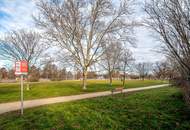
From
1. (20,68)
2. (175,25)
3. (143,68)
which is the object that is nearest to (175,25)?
(175,25)

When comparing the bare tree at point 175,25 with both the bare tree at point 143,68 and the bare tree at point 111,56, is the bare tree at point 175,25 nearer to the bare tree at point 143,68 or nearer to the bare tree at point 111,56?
the bare tree at point 111,56

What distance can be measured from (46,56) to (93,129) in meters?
19.8

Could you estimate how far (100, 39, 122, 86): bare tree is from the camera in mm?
24341

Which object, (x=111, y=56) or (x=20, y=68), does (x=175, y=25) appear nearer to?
(x=20, y=68)

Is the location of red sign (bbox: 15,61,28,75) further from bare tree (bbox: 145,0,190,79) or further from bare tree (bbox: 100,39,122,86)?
bare tree (bbox: 100,39,122,86)

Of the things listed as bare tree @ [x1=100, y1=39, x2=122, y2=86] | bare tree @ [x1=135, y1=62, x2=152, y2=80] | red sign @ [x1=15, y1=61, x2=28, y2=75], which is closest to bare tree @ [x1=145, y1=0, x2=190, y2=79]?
red sign @ [x1=15, y1=61, x2=28, y2=75]

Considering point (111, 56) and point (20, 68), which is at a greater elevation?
point (111, 56)

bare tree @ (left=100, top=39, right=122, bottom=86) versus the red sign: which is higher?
bare tree @ (left=100, top=39, right=122, bottom=86)

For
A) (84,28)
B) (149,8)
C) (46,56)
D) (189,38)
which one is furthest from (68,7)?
(189,38)

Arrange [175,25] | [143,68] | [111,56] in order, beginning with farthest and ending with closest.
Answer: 1. [143,68]
2. [111,56]
3. [175,25]

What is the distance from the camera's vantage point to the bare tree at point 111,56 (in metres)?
24.3

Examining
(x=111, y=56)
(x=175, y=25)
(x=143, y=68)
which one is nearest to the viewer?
(x=175, y=25)

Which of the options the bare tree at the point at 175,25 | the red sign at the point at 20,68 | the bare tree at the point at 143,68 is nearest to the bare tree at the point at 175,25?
the bare tree at the point at 175,25

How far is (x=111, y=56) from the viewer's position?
1113 inches
